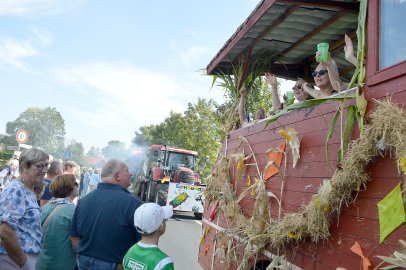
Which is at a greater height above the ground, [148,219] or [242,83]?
[242,83]

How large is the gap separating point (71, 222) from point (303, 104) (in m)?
2.40

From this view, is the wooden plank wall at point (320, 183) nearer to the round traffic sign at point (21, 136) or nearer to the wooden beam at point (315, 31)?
the wooden beam at point (315, 31)

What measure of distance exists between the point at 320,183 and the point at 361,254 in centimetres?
58

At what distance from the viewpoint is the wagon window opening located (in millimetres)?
2078

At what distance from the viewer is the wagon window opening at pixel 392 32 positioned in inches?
81.8

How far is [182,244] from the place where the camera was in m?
9.99

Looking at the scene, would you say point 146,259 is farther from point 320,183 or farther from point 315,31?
point 315,31

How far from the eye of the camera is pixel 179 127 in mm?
36344

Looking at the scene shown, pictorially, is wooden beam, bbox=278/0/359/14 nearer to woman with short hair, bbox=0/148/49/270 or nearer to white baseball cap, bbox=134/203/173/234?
white baseball cap, bbox=134/203/173/234

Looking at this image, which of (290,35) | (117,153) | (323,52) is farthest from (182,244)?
(117,153)

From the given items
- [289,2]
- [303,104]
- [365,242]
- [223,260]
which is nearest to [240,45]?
[289,2]

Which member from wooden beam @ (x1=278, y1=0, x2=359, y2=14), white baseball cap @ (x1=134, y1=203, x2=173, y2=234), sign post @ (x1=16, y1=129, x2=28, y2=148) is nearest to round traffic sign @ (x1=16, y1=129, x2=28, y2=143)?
sign post @ (x1=16, y1=129, x2=28, y2=148)

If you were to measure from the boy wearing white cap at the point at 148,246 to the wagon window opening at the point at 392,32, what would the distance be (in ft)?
5.85

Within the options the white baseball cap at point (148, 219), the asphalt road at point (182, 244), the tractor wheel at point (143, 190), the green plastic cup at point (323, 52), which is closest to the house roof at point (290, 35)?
the green plastic cup at point (323, 52)
